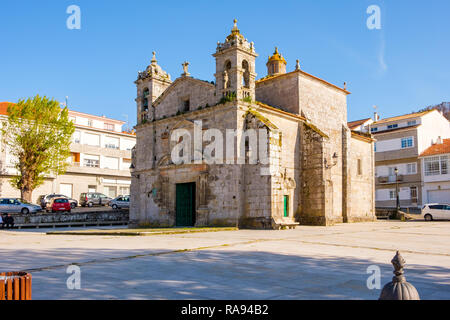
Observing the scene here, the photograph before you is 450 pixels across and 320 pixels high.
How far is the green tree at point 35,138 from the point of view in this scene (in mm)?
35938

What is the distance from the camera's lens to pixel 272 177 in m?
20.0

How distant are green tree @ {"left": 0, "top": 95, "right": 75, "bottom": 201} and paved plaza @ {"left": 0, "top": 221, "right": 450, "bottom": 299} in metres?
27.0

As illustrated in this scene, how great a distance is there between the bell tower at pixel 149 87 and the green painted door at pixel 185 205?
19.6 ft

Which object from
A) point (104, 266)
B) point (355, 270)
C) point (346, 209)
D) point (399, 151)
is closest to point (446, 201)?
point (399, 151)

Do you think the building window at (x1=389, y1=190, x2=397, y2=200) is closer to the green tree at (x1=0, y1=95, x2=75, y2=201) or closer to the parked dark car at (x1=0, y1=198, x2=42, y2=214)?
the green tree at (x1=0, y1=95, x2=75, y2=201)

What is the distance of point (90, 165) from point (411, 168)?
36.6 meters

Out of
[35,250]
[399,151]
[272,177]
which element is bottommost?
[35,250]

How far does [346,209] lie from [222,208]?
9857 millimetres

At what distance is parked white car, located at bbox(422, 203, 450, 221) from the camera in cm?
3141

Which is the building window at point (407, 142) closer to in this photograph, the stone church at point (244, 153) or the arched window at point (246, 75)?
the stone church at point (244, 153)

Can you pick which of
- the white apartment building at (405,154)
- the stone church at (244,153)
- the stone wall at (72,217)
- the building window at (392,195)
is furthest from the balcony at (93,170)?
the building window at (392,195)

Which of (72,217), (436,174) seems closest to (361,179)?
(436,174)

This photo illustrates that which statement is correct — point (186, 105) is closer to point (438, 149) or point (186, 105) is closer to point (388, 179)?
point (388, 179)

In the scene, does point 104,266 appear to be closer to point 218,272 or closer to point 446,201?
point 218,272
